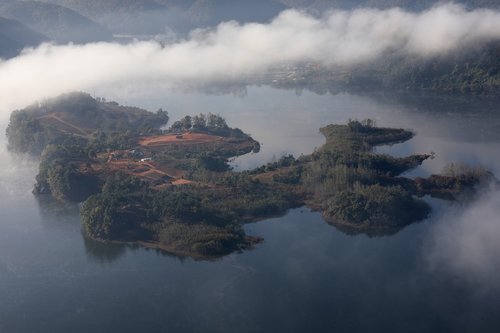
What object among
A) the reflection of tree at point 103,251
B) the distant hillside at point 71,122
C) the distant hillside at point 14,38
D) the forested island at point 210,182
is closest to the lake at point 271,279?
the reflection of tree at point 103,251

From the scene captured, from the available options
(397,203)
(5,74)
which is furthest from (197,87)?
(397,203)

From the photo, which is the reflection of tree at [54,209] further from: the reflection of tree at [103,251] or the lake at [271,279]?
the reflection of tree at [103,251]

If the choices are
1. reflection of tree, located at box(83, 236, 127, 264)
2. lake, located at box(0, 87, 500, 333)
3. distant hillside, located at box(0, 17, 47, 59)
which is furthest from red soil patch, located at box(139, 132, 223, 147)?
distant hillside, located at box(0, 17, 47, 59)

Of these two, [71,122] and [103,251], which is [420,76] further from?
[103,251]

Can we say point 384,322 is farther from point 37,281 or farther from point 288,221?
Result: point 37,281

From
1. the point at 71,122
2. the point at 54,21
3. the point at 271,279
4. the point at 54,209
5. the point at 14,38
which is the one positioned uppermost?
the point at 54,21

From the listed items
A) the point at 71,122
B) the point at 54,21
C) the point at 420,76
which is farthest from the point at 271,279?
the point at 54,21

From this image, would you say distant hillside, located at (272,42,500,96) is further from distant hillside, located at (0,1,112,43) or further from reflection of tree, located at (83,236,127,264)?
reflection of tree, located at (83,236,127,264)
